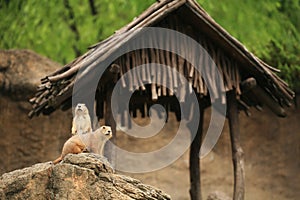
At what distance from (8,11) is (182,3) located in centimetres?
772

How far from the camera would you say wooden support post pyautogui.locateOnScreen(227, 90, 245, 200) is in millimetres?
9242

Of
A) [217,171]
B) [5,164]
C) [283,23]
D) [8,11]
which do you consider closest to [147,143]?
[217,171]

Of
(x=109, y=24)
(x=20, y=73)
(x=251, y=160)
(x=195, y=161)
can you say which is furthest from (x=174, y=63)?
(x=109, y=24)

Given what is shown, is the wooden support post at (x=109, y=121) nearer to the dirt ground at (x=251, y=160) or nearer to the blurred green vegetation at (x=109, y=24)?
the dirt ground at (x=251, y=160)

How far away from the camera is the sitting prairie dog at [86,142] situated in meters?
7.36

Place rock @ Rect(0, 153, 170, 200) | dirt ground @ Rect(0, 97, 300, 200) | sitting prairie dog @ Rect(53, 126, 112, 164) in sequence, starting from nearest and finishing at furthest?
rock @ Rect(0, 153, 170, 200)
sitting prairie dog @ Rect(53, 126, 112, 164)
dirt ground @ Rect(0, 97, 300, 200)

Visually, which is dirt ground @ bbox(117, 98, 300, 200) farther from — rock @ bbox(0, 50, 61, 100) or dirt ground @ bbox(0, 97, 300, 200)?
rock @ bbox(0, 50, 61, 100)

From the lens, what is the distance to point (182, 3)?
890cm

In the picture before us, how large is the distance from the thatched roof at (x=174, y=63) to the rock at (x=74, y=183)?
189 centimetres

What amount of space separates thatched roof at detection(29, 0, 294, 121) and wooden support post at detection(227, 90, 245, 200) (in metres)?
0.29

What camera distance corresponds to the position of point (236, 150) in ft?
31.0

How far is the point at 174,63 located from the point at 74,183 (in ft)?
9.80

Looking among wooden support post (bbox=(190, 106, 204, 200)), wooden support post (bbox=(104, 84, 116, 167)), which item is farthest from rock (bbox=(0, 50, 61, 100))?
wooden support post (bbox=(104, 84, 116, 167))

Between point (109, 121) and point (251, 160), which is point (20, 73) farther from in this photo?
point (251, 160)
